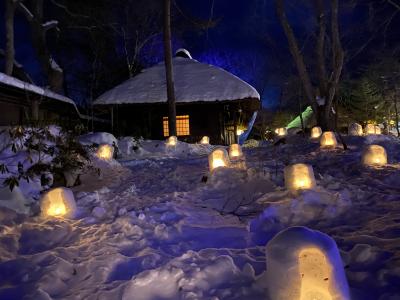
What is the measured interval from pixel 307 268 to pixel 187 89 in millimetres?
17158

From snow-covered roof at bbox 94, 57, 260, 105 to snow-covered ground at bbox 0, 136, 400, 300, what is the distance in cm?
1091

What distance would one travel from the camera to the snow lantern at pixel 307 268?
6.58 ft

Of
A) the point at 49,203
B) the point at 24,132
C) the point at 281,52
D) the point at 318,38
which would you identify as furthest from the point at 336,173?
the point at 281,52

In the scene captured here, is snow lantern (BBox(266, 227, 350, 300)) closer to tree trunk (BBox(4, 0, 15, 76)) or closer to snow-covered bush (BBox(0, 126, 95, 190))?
snow-covered bush (BBox(0, 126, 95, 190))

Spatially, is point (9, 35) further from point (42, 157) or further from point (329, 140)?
point (329, 140)

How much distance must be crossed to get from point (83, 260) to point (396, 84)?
26.2 metres

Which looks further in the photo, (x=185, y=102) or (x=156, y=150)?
(x=185, y=102)

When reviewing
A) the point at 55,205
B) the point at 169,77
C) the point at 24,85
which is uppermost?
the point at 169,77

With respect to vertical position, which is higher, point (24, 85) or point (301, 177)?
point (24, 85)

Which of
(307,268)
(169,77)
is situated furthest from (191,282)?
(169,77)

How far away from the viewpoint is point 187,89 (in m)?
18.6

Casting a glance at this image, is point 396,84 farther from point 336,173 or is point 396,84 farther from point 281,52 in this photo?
point 336,173

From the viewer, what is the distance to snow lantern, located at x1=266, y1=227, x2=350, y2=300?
2.01 meters

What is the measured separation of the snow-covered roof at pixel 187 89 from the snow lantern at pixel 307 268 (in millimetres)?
15017
